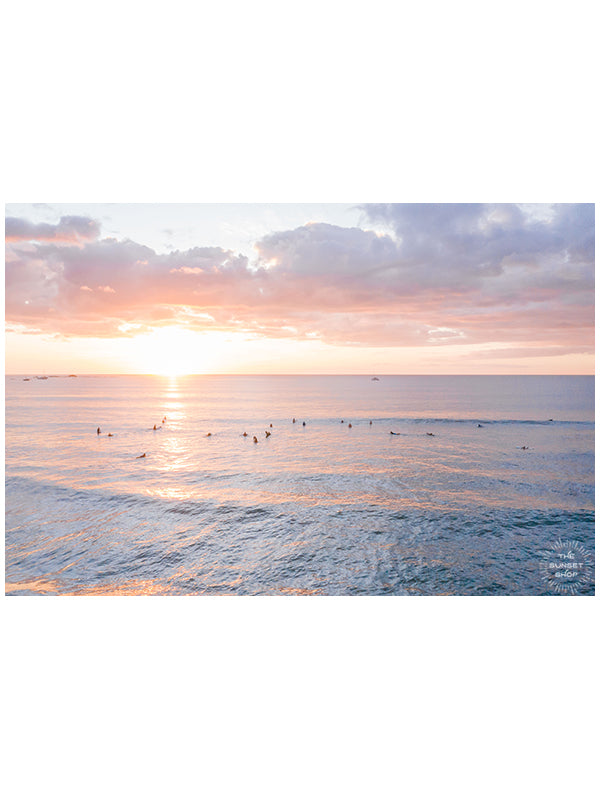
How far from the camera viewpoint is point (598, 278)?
5.32 m

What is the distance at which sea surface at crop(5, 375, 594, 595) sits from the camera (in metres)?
5.42

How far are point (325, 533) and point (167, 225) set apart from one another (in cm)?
581

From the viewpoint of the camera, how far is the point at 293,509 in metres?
7.90
